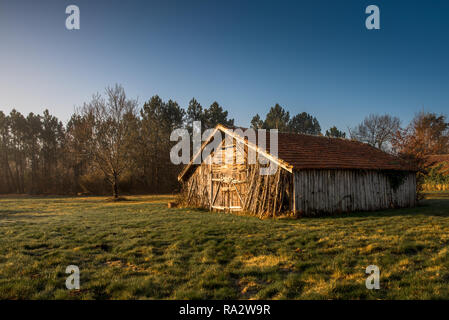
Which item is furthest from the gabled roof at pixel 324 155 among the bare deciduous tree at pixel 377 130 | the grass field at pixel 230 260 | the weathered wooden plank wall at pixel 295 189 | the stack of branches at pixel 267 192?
the bare deciduous tree at pixel 377 130

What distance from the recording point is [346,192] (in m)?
15.8

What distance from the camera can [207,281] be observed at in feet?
18.3

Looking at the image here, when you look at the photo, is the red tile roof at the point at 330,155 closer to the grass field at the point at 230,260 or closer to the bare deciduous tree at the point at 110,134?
the grass field at the point at 230,260

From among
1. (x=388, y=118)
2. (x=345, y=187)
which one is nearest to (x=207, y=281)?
(x=345, y=187)

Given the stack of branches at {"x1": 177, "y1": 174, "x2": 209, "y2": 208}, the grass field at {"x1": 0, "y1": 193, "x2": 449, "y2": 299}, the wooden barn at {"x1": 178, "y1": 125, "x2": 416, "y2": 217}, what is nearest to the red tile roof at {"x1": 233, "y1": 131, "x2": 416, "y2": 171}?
the wooden barn at {"x1": 178, "y1": 125, "x2": 416, "y2": 217}

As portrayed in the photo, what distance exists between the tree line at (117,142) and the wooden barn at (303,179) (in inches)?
164

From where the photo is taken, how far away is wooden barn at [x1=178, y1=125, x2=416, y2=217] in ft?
47.9

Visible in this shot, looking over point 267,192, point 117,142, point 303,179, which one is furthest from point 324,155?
point 117,142

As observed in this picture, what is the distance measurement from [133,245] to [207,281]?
4149 mm

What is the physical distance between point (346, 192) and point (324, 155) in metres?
2.52

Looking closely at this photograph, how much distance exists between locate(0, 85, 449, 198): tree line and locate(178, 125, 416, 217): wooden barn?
4.17 m

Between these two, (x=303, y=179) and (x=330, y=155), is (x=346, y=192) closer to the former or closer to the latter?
(x=330, y=155)

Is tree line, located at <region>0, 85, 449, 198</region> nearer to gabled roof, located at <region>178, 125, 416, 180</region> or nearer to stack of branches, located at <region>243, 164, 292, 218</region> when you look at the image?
gabled roof, located at <region>178, 125, 416, 180</region>
